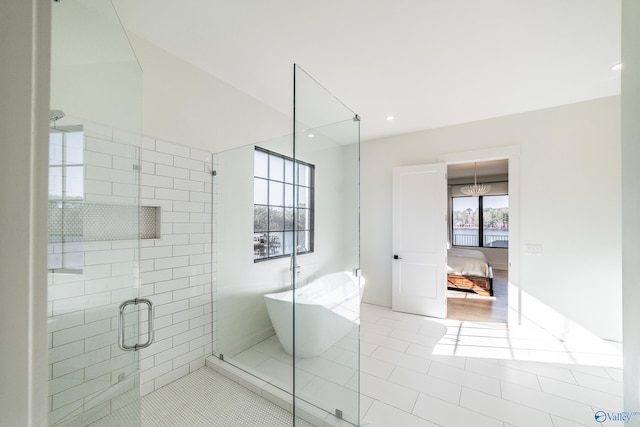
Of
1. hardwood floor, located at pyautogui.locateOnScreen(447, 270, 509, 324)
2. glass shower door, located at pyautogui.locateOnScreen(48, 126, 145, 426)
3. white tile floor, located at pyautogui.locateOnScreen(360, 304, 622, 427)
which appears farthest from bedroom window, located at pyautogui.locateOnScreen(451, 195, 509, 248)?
glass shower door, located at pyautogui.locateOnScreen(48, 126, 145, 426)

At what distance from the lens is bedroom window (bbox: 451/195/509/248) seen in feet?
22.4

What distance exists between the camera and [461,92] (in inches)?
108

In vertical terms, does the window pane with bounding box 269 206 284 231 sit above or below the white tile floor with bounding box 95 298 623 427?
above

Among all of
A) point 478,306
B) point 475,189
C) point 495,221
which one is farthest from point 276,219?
point 495,221

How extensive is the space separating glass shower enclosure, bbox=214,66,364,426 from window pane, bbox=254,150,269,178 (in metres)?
0.01

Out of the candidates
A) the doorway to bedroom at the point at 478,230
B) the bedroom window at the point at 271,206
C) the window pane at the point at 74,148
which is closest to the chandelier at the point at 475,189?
the doorway to bedroom at the point at 478,230

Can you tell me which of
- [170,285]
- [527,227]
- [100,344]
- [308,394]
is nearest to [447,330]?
[527,227]

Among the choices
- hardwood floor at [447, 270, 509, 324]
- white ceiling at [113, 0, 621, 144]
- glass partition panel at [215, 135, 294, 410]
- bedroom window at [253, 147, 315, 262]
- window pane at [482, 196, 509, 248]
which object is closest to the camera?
white ceiling at [113, 0, 621, 144]

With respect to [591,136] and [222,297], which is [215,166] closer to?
[222,297]

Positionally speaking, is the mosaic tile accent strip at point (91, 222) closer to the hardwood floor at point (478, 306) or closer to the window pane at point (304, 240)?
the window pane at point (304, 240)

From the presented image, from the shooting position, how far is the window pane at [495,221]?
6785 mm

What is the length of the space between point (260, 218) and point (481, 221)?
6.72m

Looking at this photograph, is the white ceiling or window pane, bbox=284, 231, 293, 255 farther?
window pane, bbox=284, 231, 293, 255

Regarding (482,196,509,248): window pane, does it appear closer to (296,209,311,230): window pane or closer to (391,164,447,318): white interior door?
(391,164,447,318): white interior door
